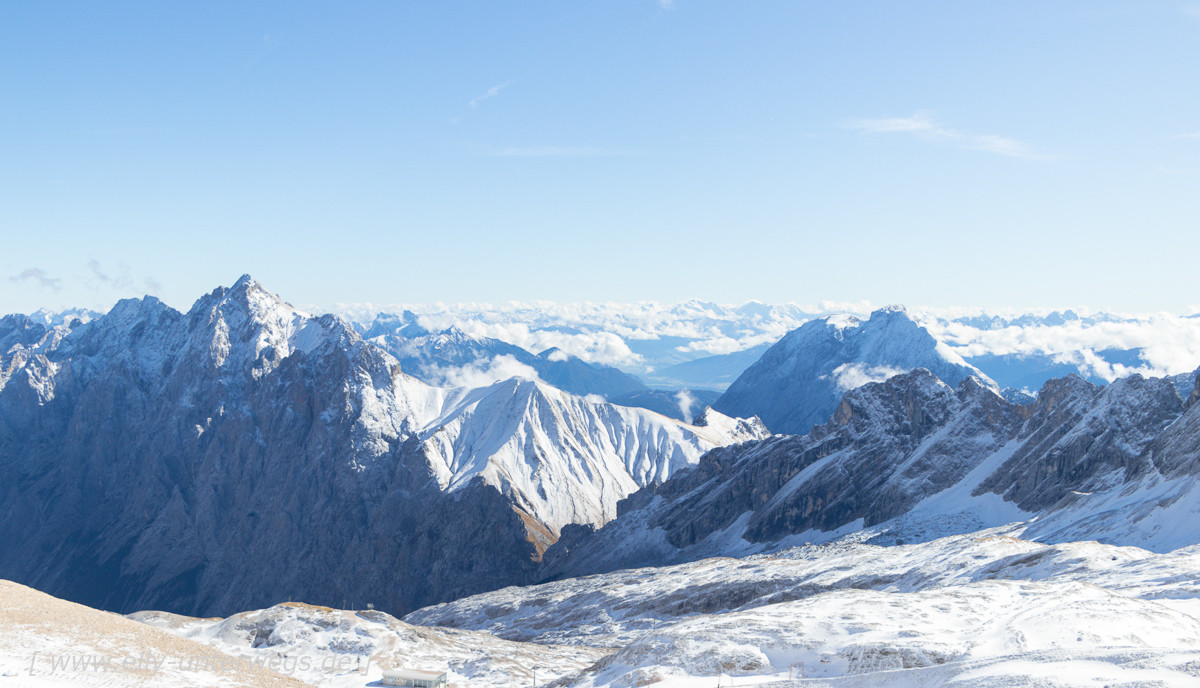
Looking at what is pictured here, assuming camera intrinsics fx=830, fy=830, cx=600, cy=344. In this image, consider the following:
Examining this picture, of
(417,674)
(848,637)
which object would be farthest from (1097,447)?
(417,674)

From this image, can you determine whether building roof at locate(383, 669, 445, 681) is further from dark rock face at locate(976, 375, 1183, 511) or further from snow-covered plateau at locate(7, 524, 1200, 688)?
dark rock face at locate(976, 375, 1183, 511)

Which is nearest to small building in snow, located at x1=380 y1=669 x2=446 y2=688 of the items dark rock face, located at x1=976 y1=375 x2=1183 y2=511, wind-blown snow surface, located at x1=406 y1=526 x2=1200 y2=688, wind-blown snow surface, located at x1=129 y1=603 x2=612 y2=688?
wind-blown snow surface, located at x1=129 y1=603 x2=612 y2=688

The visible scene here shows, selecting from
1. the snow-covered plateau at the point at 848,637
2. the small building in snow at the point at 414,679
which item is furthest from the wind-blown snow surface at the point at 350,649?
the small building in snow at the point at 414,679

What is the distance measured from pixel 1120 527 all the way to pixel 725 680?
11464cm

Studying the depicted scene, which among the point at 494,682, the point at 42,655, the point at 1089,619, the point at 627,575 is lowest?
the point at 627,575

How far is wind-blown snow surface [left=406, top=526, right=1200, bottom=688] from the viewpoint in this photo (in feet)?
162

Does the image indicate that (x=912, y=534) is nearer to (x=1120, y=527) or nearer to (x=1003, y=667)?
(x=1120, y=527)

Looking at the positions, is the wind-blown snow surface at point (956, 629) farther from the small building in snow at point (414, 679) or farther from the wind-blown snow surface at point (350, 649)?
the wind-blown snow surface at point (350, 649)

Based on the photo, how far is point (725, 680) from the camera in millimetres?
64688

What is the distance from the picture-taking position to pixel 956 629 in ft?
238

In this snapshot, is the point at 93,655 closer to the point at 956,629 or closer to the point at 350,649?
the point at 350,649

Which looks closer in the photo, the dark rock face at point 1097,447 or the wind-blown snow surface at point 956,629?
the wind-blown snow surface at point 956,629

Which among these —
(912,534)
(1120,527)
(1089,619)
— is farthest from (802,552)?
(1089,619)

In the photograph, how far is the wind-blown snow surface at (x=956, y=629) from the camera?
49.3 metres
